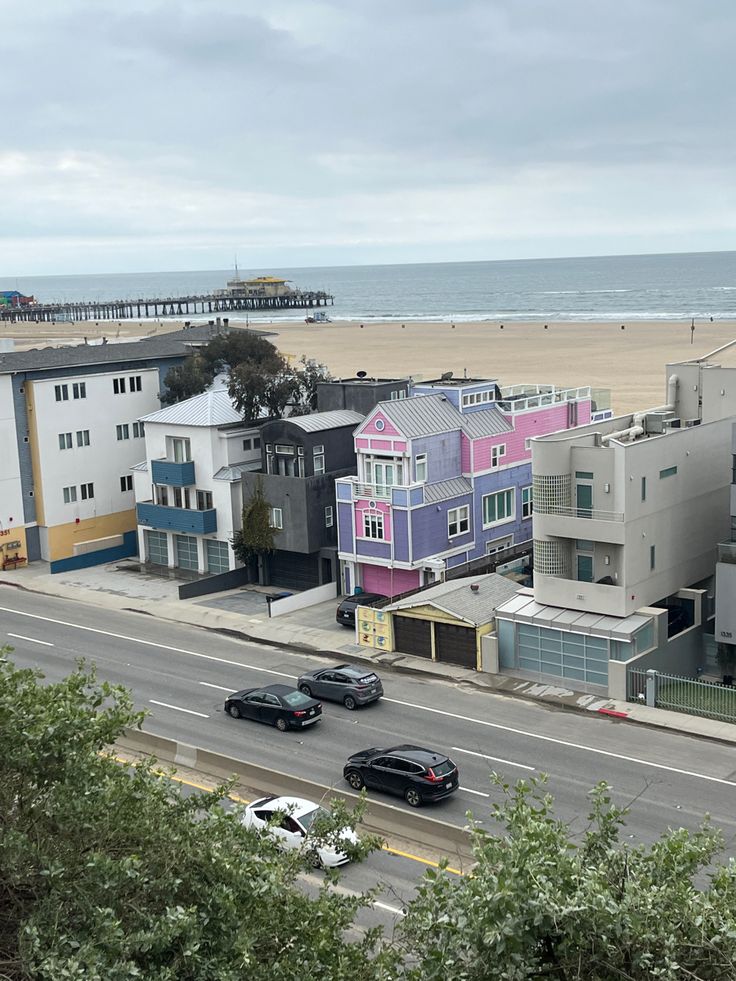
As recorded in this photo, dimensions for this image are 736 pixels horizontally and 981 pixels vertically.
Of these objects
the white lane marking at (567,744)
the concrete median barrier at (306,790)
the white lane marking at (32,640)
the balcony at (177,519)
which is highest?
the balcony at (177,519)

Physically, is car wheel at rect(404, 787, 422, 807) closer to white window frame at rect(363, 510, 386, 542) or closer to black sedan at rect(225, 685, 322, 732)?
black sedan at rect(225, 685, 322, 732)

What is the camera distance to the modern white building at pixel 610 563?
39844 millimetres

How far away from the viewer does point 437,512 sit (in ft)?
165

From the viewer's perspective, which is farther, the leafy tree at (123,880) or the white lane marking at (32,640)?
the white lane marking at (32,640)

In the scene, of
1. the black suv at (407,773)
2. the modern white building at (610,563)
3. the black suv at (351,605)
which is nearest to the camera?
the black suv at (407,773)

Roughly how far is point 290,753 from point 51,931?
857 inches

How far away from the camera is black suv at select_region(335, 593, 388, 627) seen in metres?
47.9

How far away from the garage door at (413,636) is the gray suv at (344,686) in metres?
4.59

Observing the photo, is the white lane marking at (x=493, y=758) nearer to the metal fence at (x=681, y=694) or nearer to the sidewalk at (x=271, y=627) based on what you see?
the sidewalk at (x=271, y=627)

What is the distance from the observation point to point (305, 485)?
52.6 metres

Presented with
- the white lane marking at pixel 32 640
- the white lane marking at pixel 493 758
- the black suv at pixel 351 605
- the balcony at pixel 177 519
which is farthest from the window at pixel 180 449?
the white lane marking at pixel 493 758

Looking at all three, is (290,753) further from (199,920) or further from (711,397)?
(711,397)

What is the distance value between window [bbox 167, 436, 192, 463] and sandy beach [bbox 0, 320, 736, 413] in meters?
43.4

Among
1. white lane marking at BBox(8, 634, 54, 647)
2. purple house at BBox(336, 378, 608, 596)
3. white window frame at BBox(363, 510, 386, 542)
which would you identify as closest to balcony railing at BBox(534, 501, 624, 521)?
purple house at BBox(336, 378, 608, 596)
